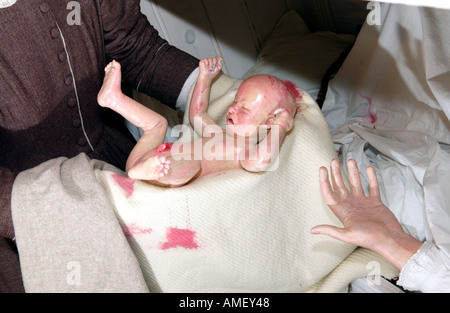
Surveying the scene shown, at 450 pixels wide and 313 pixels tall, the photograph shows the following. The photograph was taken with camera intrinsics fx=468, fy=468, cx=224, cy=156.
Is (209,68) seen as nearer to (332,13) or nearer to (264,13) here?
(264,13)

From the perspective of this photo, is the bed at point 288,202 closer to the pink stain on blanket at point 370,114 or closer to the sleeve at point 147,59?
the pink stain on blanket at point 370,114

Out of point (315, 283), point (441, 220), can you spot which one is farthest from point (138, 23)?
point (441, 220)

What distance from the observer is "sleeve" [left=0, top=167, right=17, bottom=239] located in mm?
998

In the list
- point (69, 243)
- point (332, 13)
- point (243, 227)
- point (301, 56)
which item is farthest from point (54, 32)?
point (332, 13)

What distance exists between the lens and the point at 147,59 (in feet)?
4.74

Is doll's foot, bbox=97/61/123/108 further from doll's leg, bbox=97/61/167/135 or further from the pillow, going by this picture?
the pillow

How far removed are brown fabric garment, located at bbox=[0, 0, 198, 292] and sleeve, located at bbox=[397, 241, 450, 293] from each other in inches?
32.3

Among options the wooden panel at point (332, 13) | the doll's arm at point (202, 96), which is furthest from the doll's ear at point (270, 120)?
the wooden panel at point (332, 13)

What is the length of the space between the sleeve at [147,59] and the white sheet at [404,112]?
59 cm

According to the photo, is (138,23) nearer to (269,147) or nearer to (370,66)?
(269,147)

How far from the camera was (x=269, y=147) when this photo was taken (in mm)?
1089

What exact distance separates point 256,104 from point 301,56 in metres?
0.97

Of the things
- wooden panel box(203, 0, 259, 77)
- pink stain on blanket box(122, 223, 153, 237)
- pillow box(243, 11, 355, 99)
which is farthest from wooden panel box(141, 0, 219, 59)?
pink stain on blanket box(122, 223, 153, 237)

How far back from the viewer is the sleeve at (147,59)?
139 centimetres
